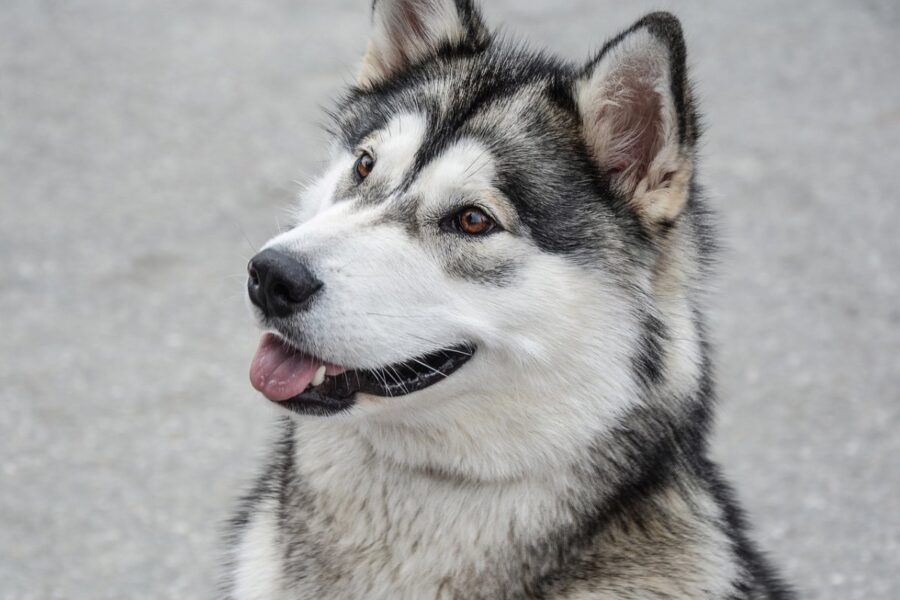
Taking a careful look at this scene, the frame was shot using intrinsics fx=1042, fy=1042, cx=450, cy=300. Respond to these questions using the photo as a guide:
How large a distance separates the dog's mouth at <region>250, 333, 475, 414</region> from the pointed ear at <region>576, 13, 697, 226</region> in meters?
0.71

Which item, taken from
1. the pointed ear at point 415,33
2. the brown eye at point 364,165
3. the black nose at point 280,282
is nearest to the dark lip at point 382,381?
the black nose at point 280,282

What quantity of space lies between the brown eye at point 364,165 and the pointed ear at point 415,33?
1.62 feet

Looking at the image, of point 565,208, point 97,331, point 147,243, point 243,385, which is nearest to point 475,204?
point 565,208

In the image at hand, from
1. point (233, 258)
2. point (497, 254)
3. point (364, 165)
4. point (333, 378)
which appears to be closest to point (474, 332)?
point (497, 254)

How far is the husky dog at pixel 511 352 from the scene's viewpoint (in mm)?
2877

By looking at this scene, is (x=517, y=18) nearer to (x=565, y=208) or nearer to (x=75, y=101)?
(x=75, y=101)

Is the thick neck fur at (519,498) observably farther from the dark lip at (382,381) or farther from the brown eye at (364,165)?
the brown eye at (364,165)

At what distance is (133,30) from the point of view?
1005cm

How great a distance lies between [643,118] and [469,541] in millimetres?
1330

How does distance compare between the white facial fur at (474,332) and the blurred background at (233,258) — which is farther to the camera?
the blurred background at (233,258)

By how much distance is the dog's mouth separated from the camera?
289cm

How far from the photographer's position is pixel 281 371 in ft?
9.61

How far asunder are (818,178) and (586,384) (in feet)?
19.7

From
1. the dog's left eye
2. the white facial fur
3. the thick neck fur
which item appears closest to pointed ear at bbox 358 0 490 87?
the white facial fur
